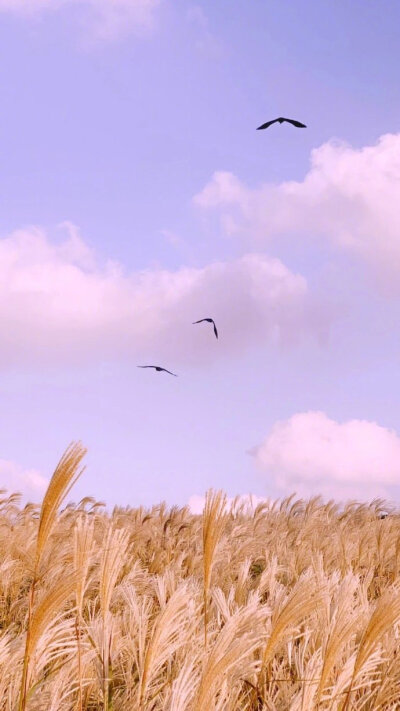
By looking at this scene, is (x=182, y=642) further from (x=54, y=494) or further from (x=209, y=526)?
(x=54, y=494)

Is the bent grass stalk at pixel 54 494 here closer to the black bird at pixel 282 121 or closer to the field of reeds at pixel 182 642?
the field of reeds at pixel 182 642

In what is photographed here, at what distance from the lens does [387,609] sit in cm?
198

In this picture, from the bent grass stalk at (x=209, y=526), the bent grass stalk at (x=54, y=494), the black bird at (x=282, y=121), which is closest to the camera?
the bent grass stalk at (x=54, y=494)

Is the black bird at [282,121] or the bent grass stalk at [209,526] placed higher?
the black bird at [282,121]

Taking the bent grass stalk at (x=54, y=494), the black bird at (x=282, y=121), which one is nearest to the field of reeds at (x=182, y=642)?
the bent grass stalk at (x=54, y=494)

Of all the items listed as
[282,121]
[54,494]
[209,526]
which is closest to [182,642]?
[209,526]

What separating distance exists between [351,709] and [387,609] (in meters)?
0.79

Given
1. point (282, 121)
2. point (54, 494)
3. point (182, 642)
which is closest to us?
point (54, 494)

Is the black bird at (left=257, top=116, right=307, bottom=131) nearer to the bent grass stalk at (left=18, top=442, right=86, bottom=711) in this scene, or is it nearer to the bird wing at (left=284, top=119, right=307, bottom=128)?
the bird wing at (left=284, top=119, right=307, bottom=128)

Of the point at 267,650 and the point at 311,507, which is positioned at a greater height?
the point at 311,507

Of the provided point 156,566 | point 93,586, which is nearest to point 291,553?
point 156,566

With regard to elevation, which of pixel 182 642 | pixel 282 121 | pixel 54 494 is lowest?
pixel 182 642

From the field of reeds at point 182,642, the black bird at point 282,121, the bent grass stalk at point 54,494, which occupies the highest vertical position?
the black bird at point 282,121

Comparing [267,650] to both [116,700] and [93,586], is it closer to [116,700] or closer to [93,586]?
[116,700]
